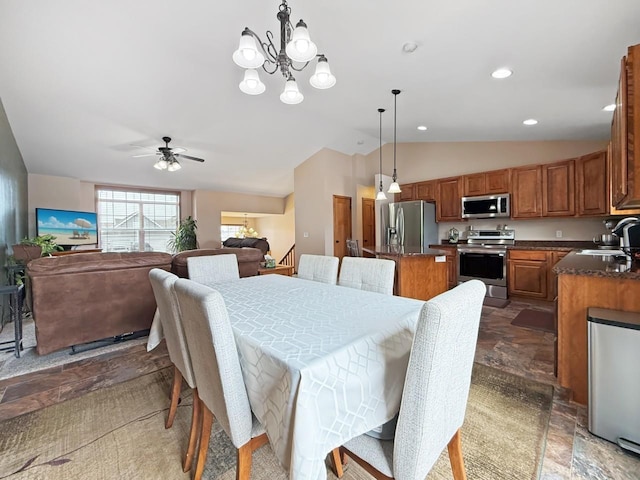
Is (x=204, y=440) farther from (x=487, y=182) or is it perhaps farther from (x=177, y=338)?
(x=487, y=182)

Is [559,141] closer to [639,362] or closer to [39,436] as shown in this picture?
[639,362]

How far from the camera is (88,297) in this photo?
2672 millimetres

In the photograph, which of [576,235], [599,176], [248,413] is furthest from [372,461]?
[576,235]

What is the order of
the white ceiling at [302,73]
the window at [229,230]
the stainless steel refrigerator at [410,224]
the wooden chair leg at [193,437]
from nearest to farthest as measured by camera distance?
the wooden chair leg at [193,437] < the white ceiling at [302,73] < the stainless steel refrigerator at [410,224] < the window at [229,230]

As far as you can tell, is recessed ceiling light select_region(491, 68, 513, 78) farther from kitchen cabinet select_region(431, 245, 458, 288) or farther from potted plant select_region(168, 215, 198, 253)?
potted plant select_region(168, 215, 198, 253)

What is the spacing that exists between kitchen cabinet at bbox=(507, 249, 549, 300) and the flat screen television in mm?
7893

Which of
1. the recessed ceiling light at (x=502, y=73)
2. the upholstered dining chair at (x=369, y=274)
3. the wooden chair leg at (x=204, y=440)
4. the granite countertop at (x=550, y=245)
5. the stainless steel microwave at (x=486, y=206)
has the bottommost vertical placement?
the wooden chair leg at (x=204, y=440)

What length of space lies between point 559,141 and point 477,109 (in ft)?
5.91

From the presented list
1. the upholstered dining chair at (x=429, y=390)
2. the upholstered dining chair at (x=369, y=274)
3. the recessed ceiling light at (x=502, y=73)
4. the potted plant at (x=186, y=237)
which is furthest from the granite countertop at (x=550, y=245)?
the potted plant at (x=186, y=237)

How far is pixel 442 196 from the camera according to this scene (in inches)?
214

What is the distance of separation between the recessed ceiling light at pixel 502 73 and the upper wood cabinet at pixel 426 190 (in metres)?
2.77

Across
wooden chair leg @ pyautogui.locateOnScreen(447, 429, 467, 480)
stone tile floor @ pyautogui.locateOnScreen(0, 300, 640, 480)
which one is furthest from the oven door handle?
wooden chair leg @ pyautogui.locateOnScreen(447, 429, 467, 480)

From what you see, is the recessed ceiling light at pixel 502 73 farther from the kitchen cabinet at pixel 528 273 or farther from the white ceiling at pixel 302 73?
the kitchen cabinet at pixel 528 273

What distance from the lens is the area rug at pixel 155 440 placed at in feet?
4.42
